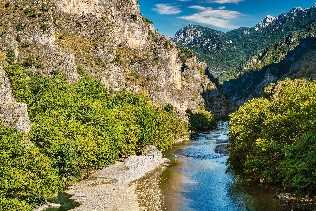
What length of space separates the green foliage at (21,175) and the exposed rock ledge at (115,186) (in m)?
9.36

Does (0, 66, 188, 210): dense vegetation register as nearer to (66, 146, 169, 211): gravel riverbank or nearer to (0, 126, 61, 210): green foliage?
(0, 126, 61, 210): green foliage

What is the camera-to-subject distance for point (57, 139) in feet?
403

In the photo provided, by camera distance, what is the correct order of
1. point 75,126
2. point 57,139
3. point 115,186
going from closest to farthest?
point 57,139
point 115,186
point 75,126

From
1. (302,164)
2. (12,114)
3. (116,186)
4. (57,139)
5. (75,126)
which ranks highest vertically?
(12,114)

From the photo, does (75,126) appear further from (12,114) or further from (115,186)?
(12,114)

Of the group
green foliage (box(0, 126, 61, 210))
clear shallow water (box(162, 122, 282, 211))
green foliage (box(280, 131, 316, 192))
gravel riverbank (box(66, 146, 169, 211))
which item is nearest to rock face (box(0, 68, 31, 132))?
green foliage (box(0, 126, 61, 210))

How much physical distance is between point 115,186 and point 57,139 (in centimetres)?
1660

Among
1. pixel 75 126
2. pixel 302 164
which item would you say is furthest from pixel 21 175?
pixel 75 126

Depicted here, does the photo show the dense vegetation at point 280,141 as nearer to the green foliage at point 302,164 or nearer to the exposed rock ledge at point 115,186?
the green foliage at point 302,164

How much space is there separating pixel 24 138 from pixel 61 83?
85196mm

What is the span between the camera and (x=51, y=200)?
108 metres

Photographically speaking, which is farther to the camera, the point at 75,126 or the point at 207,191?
the point at 75,126

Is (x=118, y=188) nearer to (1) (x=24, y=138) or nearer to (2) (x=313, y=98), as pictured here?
(1) (x=24, y=138)

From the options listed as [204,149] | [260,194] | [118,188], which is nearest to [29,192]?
[118,188]
